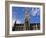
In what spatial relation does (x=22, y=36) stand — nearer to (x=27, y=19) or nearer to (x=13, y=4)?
(x=27, y=19)

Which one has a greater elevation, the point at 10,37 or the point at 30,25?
the point at 30,25

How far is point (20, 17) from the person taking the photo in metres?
1.28

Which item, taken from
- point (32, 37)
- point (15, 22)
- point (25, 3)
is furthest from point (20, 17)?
point (32, 37)

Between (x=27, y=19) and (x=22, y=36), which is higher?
(x=27, y=19)

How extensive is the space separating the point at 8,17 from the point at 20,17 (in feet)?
0.50

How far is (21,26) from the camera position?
4.21 ft

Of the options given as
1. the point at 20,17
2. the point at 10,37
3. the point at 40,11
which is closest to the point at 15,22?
the point at 20,17

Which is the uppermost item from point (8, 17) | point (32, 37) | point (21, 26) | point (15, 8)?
point (15, 8)

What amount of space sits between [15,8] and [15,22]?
6.9 inches

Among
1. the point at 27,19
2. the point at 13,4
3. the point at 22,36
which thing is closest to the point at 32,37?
the point at 22,36

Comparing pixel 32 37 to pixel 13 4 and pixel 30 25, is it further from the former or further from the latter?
pixel 13 4

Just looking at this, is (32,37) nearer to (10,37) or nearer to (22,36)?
(22,36)

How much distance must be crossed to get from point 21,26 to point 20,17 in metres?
0.12

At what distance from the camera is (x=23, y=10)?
1.29 meters
